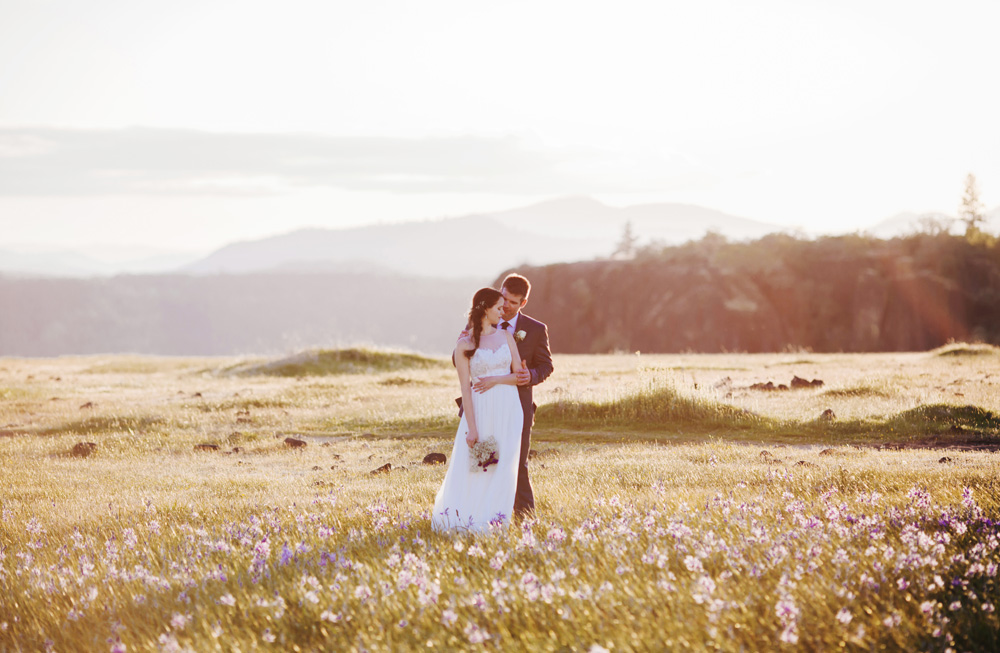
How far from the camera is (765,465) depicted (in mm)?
11820

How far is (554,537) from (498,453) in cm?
129

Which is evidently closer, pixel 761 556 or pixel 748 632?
pixel 748 632

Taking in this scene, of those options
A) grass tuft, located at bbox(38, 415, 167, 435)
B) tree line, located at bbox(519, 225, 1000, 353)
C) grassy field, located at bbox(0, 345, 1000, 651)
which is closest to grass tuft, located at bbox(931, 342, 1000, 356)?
grassy field, located at bbox(0, 345, 1000, 651)

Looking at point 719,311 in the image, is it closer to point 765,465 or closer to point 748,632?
point 765,465

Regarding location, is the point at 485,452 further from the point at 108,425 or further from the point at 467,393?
the point at 108,425

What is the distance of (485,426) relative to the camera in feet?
26.1

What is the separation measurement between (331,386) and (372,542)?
1940cm

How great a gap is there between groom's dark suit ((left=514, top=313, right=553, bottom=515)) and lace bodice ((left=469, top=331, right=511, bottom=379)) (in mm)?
290

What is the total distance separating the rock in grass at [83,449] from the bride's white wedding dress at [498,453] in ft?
34.6

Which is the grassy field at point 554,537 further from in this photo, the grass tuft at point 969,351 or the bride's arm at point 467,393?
the grass tuft at point 969,351

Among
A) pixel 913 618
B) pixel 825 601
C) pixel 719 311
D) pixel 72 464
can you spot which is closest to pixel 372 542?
pixel 825 601

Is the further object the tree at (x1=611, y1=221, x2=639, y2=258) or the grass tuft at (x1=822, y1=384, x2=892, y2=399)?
the tree at (x1=611, y1=221, x2=639, y2=258)

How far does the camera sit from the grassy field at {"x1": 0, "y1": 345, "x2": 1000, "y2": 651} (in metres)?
5.16

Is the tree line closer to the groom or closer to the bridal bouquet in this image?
the groom
